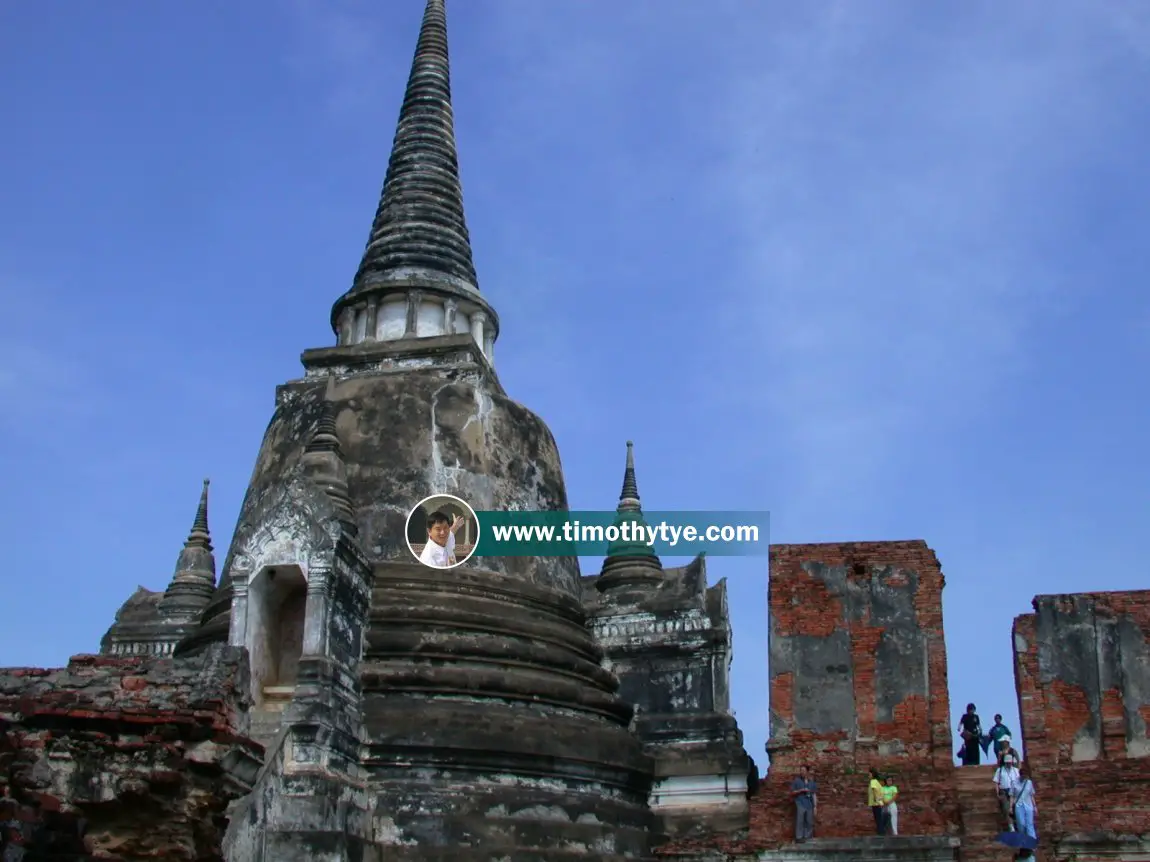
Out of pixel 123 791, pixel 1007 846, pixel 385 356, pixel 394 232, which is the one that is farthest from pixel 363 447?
pixel 1007 846

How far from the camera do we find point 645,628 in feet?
51.8

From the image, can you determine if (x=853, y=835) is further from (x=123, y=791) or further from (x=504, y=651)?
(x=123, y=791)

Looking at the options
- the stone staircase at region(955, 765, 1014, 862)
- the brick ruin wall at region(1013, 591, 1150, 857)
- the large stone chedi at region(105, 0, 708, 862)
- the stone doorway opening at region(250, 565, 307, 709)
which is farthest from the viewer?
the brick ruin wall at region(1013, 591, 1150, 857)

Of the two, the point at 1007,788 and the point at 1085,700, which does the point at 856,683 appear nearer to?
the point at 1007,788

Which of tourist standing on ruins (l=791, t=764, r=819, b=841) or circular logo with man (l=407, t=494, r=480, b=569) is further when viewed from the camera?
circular logo with man (l=407, t=494, r=480, b=569)

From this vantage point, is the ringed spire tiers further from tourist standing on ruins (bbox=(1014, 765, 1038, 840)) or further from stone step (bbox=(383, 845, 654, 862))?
tourist standing on ruins (bbox=(1014, 765, 1038, 840))

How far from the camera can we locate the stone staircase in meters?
12.8

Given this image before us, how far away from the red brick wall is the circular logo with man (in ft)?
11.6

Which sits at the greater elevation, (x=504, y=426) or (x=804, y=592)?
(x=504, y=426)

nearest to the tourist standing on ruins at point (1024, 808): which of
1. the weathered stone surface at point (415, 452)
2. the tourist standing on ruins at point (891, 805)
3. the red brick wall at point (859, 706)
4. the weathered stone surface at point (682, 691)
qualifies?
the red brick wall at point (859, 706)

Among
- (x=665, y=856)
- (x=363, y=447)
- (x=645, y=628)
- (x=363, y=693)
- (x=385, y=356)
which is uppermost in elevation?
(x=385, y=356)

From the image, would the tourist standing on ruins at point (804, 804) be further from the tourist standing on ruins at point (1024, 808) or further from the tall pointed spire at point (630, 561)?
the tall pointed spire at point (630, 561)

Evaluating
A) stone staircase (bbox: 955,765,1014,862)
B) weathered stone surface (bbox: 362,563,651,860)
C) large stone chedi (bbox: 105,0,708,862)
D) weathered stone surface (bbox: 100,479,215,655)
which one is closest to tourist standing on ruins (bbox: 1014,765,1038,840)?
stone staircase (bbox: 955,765,1014,862)

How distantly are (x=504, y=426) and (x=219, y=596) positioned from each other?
12.2 ft
